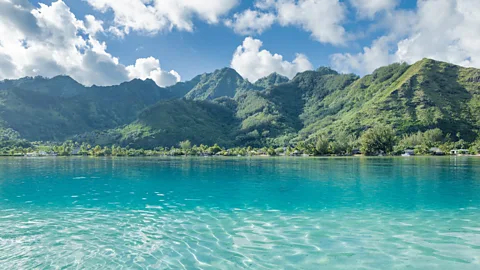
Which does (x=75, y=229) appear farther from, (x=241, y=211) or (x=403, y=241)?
(x=403, y=241)

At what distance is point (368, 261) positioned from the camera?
Answer: 10.5 meters

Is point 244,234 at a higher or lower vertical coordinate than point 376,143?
lower

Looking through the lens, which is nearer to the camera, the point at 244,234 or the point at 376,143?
the point at 244,234

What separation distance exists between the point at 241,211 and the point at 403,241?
32.7ft

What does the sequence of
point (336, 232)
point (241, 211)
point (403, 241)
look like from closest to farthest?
point (403, 241) → point (336, 232) → point (241, 211)

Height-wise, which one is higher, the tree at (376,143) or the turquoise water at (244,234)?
the tree at (376,143)

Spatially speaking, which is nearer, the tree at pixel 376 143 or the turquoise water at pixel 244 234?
the turquoise water at pixel 244 234

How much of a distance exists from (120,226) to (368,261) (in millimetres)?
11851

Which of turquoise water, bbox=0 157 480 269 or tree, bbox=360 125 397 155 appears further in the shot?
tree, bbox=360 125 397 155

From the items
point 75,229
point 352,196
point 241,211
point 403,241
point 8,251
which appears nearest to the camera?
point 8,251

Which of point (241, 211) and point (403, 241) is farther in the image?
point (241, 211)

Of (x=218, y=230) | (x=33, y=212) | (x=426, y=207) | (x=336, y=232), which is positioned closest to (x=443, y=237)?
(x=336, y=232)

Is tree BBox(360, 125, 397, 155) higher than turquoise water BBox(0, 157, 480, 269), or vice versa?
tree BBox(360, 125, 397, 155)

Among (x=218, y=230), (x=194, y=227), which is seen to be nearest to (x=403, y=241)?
(x=218, y=230)
